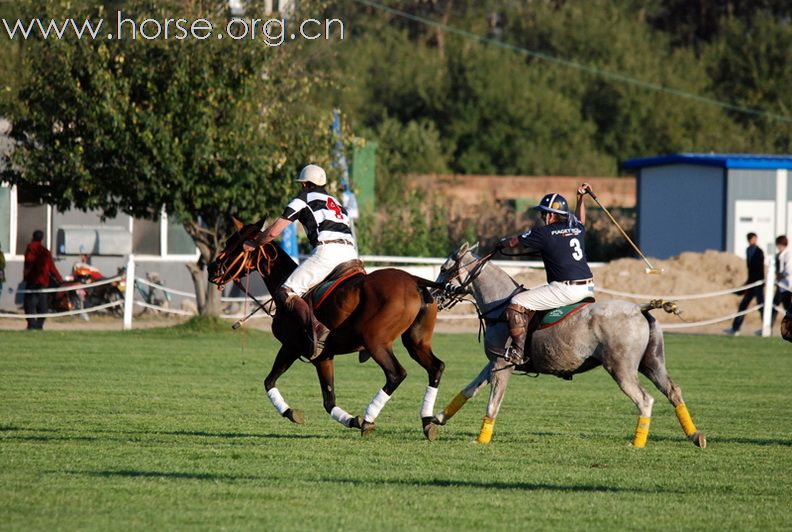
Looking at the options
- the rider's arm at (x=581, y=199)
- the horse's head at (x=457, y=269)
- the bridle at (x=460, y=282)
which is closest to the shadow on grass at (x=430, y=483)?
the bridle at (x=460, y=282)

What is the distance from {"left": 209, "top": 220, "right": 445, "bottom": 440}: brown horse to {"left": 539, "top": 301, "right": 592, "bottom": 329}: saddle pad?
1.11 m

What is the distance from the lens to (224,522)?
816 cm

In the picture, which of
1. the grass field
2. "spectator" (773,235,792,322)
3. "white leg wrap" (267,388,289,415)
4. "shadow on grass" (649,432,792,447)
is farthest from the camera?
"spectator" (773,235,792,322)

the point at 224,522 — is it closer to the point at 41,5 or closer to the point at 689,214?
the point at 41,5

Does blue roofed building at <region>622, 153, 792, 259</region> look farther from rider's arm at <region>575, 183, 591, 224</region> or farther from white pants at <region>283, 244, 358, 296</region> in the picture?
white pants at <region>283, 244, 358, 296</region>

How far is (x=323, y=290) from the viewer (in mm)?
12336

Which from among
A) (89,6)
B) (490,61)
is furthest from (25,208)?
(490,61)

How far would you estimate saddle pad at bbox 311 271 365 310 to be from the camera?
1231 centimetres

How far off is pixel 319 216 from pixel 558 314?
244cm

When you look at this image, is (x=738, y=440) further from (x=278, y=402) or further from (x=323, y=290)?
(x=278, y=402)

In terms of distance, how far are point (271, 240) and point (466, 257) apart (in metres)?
1.87

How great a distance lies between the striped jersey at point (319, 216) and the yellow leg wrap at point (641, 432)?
328cm

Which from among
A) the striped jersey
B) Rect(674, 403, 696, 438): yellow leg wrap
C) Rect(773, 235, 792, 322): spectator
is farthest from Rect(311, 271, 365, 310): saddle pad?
Rect(773, 235, 792, 322): spectator

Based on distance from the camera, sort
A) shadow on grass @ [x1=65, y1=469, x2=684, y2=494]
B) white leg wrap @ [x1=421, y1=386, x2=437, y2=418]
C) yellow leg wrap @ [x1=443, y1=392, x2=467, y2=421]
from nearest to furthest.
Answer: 1. shadow on grass @ [x1=65, y1=469, x2=684, y2=494]
2. white leg wrap @ [x1=421, y1=386, x2=437, y2=418]
3. yellow leg wrap @ [x1=443, y1=392, x2=467, y2=421]
